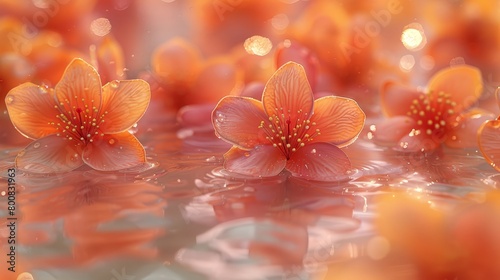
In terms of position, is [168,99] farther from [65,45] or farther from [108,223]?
[108,223]

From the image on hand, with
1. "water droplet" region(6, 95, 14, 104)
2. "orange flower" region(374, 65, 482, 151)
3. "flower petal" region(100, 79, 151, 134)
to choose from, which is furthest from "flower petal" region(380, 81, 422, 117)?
"water droplet" region(6, 95, 14, 104)

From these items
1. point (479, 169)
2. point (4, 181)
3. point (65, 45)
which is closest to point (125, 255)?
point (4, 181)

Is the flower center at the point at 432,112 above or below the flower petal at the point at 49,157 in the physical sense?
above

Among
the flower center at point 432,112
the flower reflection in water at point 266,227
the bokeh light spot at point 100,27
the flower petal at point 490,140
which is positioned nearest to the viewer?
the flower reflection in water at point 266,227

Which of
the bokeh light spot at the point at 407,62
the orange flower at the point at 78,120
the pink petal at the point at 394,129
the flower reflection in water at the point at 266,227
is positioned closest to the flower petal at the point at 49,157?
the orange flower at the point at 78,120

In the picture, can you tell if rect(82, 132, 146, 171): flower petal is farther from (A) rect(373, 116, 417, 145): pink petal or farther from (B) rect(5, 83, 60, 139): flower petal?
(A) rect(373, 116, 417, 145): pink petal

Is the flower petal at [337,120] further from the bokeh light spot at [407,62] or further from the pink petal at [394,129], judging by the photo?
the bokeh light spot at [407,62]

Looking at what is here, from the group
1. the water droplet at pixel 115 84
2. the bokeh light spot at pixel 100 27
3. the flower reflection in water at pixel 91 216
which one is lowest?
the flower reflection in water at pixel 91 216
